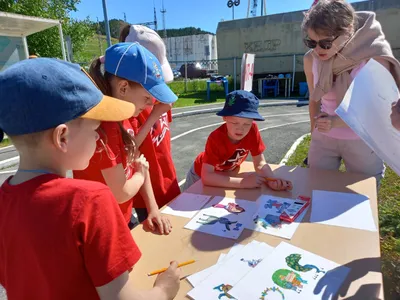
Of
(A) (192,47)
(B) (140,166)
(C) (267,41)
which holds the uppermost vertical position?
(A) (192,47)

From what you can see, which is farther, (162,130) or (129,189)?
(162,130)

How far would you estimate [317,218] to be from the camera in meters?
1.45

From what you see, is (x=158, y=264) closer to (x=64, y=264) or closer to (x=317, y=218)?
(x=64, y=264)

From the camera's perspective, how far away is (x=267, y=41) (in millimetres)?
15508

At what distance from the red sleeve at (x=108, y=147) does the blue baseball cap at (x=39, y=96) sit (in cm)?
48

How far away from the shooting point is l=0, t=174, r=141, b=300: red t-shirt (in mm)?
699

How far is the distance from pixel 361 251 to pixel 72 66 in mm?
1200

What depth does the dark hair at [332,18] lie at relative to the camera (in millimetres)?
1754

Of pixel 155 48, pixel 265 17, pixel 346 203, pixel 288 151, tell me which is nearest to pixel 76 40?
pixel 265 17

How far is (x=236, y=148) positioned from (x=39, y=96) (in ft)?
4.69

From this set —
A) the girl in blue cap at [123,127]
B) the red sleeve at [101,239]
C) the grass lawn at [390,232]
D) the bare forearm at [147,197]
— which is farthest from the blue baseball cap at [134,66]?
the grass lawn at [390,232]

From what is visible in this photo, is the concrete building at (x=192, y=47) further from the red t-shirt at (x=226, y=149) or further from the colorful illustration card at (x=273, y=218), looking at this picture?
the colorful illustration card at (x=273, y=218)

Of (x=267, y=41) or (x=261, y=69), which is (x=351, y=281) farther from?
(x=267, y=41)

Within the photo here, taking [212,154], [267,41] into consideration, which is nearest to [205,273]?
[212,154]
